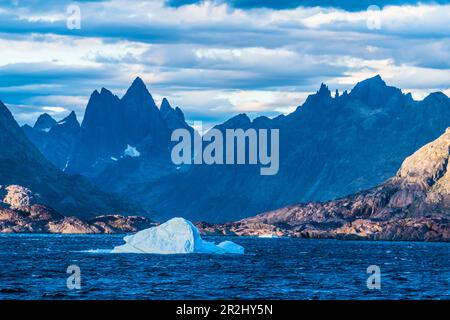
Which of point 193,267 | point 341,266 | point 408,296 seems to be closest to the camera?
point 408,296

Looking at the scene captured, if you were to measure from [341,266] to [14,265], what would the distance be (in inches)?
2483

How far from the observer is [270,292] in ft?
413

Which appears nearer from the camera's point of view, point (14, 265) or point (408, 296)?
point (408, 296)

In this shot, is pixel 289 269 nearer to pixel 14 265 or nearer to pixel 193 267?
pixel 193 267
